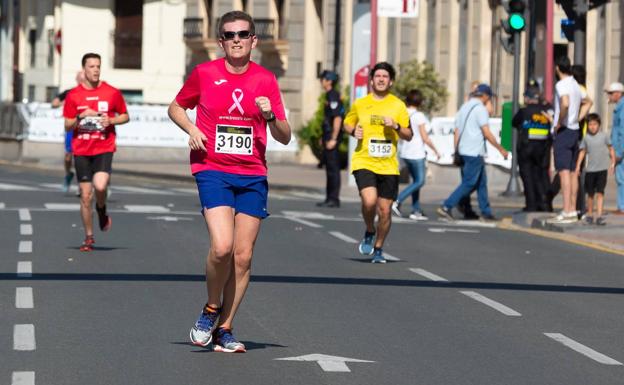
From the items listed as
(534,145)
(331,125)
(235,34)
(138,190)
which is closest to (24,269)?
(235,34)

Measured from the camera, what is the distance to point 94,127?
17.2m

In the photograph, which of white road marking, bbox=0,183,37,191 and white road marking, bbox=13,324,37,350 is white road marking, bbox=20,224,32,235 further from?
white road marking, bbox=0,183,37,191

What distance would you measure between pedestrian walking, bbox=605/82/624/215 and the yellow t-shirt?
6769 mm

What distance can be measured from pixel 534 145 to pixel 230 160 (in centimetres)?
1414

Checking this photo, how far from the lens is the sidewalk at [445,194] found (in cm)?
2047

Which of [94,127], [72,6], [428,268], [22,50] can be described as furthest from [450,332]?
[22,50]

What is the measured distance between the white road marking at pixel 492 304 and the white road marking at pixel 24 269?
11.0ft

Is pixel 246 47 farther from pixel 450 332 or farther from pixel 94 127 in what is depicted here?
pixel 94 127

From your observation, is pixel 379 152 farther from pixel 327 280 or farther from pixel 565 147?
pixel 565 147

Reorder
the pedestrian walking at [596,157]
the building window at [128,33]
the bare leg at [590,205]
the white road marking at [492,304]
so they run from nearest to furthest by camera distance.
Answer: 1. the white road marking at [492,304]
2. the pedestrian walking at [596,157]
3. the bare leg at [590,205]
4. the building window at [128,33]

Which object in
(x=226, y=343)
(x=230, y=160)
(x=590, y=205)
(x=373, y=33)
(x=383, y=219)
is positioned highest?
(x=373, y=33)

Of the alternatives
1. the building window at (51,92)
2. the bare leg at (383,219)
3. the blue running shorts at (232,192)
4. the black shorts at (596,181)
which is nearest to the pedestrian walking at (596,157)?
the black shorts at (596,181)

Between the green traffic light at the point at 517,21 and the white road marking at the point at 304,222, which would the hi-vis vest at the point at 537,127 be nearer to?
the white road marking at the point at 304,222

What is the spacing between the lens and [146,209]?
79.3 ft
